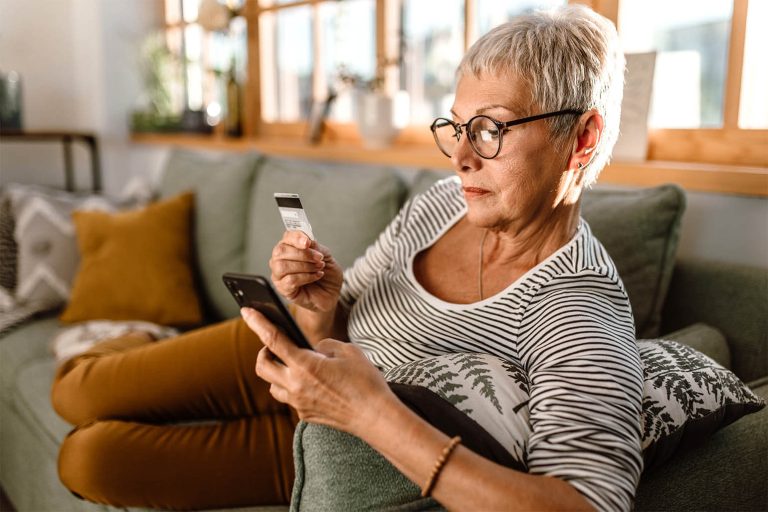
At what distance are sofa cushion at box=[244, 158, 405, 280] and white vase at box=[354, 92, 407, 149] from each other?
0.31 metres

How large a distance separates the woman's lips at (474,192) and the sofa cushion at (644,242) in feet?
1.12

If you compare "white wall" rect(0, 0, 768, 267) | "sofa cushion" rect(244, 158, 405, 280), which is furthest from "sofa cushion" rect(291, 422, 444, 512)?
"white wall" rect(0, 0, 768, 267)

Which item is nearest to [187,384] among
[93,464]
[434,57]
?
[93,464]

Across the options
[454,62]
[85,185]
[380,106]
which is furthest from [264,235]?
[85,185]

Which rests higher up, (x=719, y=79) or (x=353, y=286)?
(x=719, y=79)

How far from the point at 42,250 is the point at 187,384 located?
1.29 meters

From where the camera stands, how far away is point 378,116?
7.54ft

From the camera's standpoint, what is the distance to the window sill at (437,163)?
140 centimetres

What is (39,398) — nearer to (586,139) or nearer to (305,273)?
(305,273)

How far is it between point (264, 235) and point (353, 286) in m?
0.75

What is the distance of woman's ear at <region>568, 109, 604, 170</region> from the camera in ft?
3.48

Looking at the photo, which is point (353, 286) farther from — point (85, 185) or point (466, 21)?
point (85, 185)

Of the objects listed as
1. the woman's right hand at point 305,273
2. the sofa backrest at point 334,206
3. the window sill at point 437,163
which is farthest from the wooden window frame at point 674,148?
the woman's right hand at point 305,273

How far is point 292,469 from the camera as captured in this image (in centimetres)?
114
